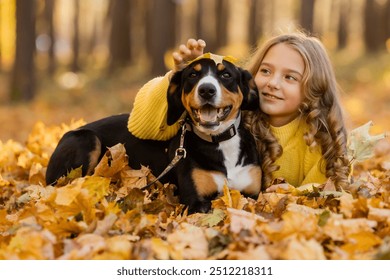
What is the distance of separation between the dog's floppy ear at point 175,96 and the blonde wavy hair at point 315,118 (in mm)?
777

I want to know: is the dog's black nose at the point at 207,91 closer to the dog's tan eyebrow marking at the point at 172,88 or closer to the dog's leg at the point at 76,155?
the dog's tan eyebrow marking at the point at 172,88

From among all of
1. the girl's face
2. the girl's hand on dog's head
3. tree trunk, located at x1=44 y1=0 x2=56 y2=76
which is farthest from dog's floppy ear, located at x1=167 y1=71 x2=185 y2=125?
tree trunk, located at x1=44 y1=0 x2=56 y2=76

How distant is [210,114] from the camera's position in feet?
15.0

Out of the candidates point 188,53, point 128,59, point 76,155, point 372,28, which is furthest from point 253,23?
point 188,53

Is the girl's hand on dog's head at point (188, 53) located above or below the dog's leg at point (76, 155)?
above

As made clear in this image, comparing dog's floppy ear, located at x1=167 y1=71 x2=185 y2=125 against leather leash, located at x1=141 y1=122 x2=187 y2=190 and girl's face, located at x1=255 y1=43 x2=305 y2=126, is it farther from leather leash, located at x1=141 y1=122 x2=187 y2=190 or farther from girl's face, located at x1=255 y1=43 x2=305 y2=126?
girl's face, located at x1=255 y1=43 x2=305 y2=126

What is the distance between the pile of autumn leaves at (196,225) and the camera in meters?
3.31

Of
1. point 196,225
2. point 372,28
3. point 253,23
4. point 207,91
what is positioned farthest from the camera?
point 372,28

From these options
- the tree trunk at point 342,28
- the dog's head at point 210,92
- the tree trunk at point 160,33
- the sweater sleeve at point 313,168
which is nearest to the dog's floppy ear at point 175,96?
the dog's head at point 210,92

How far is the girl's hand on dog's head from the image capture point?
4875 mm

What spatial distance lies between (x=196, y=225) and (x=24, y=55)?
13.5 metres

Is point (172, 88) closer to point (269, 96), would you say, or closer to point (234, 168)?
point (234, 168)
